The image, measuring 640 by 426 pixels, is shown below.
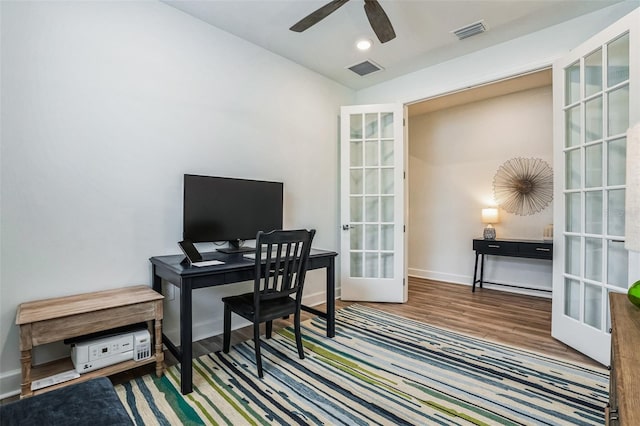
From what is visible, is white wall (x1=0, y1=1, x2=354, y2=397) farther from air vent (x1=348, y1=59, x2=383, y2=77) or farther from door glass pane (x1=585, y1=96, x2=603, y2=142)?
door glass pane (x1=585, y1=96, x2=603, y2=142)

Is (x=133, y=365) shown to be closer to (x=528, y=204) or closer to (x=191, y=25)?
(x=191, y=25)

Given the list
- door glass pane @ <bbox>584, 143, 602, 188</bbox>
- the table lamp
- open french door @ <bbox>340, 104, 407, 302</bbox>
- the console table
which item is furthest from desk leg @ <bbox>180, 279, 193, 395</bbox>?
the table lamp

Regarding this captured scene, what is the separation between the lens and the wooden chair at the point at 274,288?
2121 millimetres

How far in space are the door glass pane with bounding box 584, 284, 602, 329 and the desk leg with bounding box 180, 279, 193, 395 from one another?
9.46 feet

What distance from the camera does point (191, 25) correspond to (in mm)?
2658

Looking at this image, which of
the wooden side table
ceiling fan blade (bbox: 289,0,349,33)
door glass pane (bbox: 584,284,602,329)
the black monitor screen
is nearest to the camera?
the wooden side table

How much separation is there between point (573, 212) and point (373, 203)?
6.43 feet

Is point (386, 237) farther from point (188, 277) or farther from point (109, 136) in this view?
point (109, 136)

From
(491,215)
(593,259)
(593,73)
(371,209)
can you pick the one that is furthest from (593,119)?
(371,209)

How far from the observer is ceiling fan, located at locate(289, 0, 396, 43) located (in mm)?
2072

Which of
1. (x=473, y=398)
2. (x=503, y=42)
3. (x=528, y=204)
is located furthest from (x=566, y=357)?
(x=503, y=42)

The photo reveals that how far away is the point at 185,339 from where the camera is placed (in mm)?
1940

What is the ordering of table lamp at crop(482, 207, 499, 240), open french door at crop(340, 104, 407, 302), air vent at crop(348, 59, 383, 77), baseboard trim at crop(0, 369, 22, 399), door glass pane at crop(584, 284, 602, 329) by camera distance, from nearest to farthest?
1. baseboard trim at crop(0, 369, 22, 399)
2. door glass pane at crop(584, 284, 602, 329)
3. air vent at crop(348, 59, 383, 77)
4. open french door at crop(340, 104, 407, 302)
5. table lamp at crop(482, 207, 499, 240)

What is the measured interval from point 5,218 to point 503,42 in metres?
4.17
